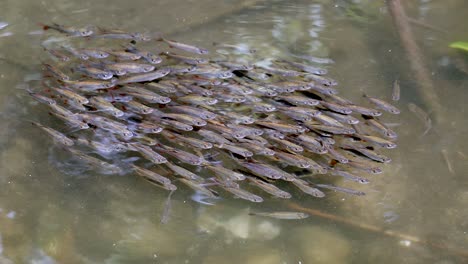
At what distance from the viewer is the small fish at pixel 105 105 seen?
18.0ft

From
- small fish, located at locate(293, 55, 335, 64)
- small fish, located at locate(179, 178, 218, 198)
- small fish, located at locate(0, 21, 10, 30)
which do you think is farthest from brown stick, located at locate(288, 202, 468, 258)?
small fish, located at locate(0, 21, 10, 30)

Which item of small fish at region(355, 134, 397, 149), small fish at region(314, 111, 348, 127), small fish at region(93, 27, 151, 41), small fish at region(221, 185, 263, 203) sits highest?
small fish at region(93, 27, 151, 41)

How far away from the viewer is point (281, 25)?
23.7 ft

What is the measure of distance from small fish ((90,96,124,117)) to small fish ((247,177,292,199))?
1.60 metres

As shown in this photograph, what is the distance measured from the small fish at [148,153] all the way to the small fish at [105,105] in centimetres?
38

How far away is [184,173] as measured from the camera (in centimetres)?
536

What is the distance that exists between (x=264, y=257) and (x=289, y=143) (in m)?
1.22

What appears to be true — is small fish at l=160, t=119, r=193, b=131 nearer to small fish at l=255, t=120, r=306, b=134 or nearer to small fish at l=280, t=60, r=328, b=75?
small fish at l=255, t=120, r=306, b=134

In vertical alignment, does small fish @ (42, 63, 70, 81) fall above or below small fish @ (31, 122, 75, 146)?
above

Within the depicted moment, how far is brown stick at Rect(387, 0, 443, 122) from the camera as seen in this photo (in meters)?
6.41

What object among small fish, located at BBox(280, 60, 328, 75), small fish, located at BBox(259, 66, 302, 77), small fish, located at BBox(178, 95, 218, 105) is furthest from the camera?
small fish, located at BBox(280, 60, 328, 75)

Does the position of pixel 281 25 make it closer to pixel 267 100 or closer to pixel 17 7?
pixel 267 100

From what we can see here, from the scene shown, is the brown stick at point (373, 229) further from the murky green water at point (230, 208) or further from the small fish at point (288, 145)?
the small fish at point (288, 145)

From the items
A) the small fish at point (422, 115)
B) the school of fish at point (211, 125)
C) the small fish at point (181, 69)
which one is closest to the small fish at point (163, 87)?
the school of fish at point (211, 125)
